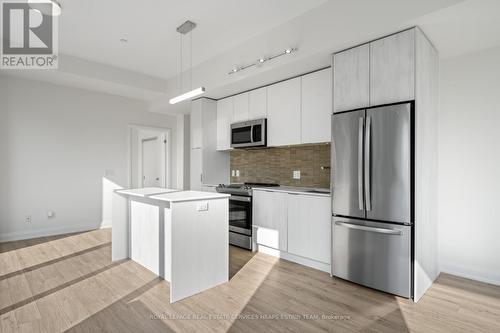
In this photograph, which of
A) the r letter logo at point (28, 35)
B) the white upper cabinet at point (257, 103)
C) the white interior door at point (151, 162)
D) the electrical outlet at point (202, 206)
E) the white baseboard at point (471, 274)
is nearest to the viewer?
the electrical outlet at point (202, 206)

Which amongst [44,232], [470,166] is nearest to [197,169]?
[44,232]

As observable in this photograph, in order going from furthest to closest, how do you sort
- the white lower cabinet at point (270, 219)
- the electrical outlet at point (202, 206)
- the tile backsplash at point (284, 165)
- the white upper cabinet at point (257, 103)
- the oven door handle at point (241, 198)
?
the white upper cabinet at point (257, 103), the oven door handle at point (241, 198), the tile backsplash at point (284, 165), the white lower cabinet at point (270, 219), the electrical outlet at point (202, 206)

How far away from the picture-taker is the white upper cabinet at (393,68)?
96.8 inches

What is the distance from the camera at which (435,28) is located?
2479mm

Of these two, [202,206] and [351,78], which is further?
[351,78]

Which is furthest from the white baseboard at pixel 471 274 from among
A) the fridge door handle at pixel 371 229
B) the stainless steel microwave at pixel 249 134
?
the stainless steel microwave at pixel 249 134

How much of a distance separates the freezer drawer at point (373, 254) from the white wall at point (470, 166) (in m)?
1.04

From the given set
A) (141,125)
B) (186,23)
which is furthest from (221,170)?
(186,23)

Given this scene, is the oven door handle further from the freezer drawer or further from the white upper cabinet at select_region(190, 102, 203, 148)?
the freezer drawer

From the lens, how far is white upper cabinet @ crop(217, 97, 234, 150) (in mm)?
4707

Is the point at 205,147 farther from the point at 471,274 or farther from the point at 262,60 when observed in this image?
the point at 471,274

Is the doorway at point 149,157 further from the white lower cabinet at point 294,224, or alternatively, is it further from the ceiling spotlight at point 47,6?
the white lower cabinet at point 294,224

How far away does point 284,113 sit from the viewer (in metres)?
3.84

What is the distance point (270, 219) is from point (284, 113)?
1.48 metres
